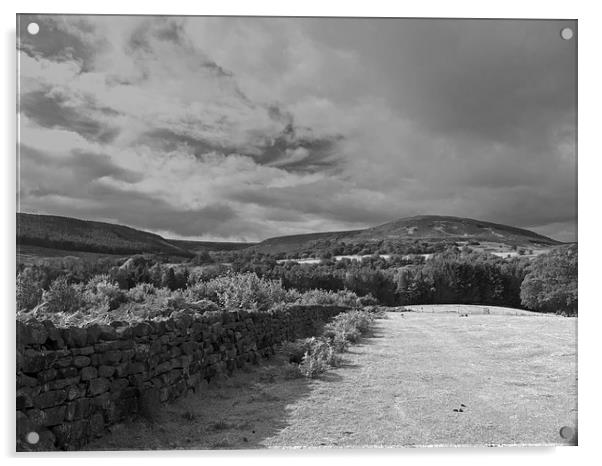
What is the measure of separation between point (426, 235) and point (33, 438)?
5.10m

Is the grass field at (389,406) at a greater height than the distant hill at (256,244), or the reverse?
the distant hill at (256,244)

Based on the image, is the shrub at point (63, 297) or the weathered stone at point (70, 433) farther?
the shrub at point (63, 297)

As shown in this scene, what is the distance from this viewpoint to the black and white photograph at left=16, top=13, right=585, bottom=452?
5203 millimetres

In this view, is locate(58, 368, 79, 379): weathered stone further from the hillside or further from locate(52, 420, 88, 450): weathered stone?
the hillside

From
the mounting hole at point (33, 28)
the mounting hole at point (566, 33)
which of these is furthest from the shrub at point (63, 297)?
Result: the mounting hole at point (566, 33)

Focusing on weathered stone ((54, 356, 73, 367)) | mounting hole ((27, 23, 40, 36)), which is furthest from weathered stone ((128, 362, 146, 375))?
mounting hole ((27, 23, 40, 36))

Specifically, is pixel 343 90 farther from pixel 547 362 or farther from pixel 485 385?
pixel 547 362

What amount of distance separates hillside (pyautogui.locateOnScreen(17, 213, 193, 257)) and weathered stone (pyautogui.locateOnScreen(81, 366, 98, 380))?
1496 millimetres

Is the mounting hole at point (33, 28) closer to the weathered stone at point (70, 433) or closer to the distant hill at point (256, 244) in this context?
the distant hill at point (256, 244)

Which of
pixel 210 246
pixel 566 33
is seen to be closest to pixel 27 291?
pixel 210 246

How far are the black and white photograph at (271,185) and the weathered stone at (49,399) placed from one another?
20 centimetres

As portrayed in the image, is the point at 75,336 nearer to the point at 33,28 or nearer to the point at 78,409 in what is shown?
the point at 78,409

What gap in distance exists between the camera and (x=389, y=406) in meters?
5.97

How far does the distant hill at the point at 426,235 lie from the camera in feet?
20.8
